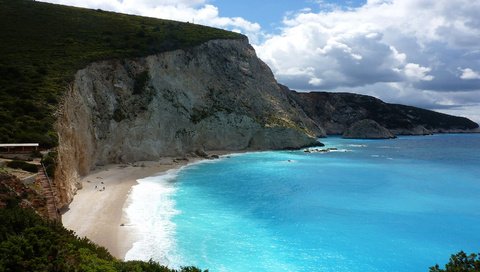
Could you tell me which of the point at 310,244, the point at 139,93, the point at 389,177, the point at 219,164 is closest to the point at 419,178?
the point at 389,177

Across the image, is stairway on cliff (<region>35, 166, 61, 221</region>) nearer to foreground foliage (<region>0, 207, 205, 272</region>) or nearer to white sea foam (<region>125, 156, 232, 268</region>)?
white sea foam (<region>125, 156, 232, 268</region>)

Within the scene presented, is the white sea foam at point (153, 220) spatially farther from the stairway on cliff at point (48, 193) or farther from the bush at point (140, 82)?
the bush at point (140, 82)

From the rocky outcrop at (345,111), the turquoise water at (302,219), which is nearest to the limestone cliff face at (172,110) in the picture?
the turquoise water at (302,219)

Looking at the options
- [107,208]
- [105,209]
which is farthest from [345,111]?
[105,209]

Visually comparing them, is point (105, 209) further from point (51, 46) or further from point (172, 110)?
point (172, 110)

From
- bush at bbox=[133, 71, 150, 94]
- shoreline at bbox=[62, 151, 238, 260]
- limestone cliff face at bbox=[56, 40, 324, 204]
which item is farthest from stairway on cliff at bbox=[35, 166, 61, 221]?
bush at bbox=[133, 71, 150, 94]

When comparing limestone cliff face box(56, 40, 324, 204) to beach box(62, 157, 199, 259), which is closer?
beach box(62, 157, 199, 259)

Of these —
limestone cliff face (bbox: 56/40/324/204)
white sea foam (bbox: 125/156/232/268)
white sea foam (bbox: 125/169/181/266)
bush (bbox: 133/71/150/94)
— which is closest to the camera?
white sea foam (bbox: 125/156/232/268)
